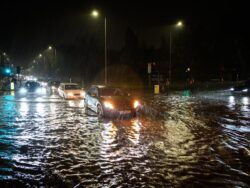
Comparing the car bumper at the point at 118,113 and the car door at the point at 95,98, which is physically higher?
the car door at the point at 95,98

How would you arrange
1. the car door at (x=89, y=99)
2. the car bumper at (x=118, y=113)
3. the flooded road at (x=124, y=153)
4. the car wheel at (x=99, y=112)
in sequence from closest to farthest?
the flooded road at (x=124, y=153)
the car bumper at (x=118, y=113)
the car wheel at (x=99, y=112)
the car door at (x=89, y=99)

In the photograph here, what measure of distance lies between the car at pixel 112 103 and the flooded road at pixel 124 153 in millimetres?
1071

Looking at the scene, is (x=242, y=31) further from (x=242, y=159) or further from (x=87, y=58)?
(x=87, y=58)

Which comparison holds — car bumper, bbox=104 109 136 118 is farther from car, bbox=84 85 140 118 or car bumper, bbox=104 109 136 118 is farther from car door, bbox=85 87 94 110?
car door, bbox=85 87 94 110

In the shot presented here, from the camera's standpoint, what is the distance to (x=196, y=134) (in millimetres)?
12023

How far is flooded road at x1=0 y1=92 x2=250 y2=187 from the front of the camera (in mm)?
6824

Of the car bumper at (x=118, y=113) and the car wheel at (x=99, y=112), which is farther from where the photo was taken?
the car wheel at (x=99, y=112)

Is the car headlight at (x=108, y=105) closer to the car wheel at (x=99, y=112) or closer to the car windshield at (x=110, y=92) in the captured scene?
the car wheel at (x=99, y=112)

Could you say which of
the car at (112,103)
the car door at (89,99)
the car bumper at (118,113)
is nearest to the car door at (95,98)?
the car at (112,103)

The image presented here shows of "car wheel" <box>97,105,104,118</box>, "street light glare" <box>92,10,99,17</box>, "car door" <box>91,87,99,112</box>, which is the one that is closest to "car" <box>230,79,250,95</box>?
"street light glare" <box>92,10,99,17</box>

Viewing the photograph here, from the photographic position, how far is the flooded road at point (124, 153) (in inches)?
269

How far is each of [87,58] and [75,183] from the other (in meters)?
81.1

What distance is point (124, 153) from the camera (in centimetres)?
904

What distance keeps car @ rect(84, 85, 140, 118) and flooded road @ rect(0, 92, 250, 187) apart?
3.51ft
